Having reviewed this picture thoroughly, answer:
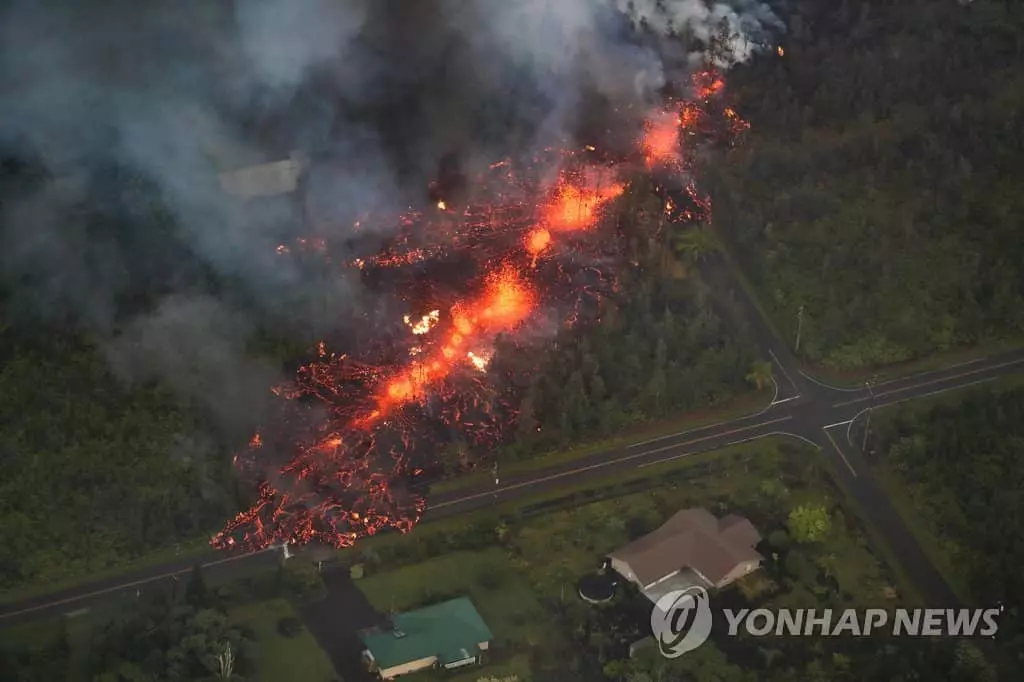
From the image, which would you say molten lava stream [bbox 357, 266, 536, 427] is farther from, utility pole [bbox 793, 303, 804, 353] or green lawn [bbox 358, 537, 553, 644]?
utility pole [bbox 793, 303, 804, 353]

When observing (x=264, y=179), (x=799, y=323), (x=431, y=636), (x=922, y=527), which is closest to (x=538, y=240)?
(x=799, y=323)

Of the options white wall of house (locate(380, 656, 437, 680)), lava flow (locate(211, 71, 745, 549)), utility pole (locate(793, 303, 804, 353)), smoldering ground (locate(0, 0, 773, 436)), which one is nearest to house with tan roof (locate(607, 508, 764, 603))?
white wall of house (locate(380, 656, 437, 680))

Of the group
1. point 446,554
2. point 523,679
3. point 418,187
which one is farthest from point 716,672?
point 418,187

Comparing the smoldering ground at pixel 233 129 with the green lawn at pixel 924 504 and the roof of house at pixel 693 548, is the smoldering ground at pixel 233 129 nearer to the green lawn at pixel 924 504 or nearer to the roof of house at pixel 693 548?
the roof of house at pixel 693 548

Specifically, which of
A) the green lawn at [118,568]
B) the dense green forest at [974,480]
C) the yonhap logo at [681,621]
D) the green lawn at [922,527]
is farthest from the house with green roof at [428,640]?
the dense green forest at [974,480]

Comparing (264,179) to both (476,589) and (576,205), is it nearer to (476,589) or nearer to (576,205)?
(576,205)

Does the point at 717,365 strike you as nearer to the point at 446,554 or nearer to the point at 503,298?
the point at 503,298
